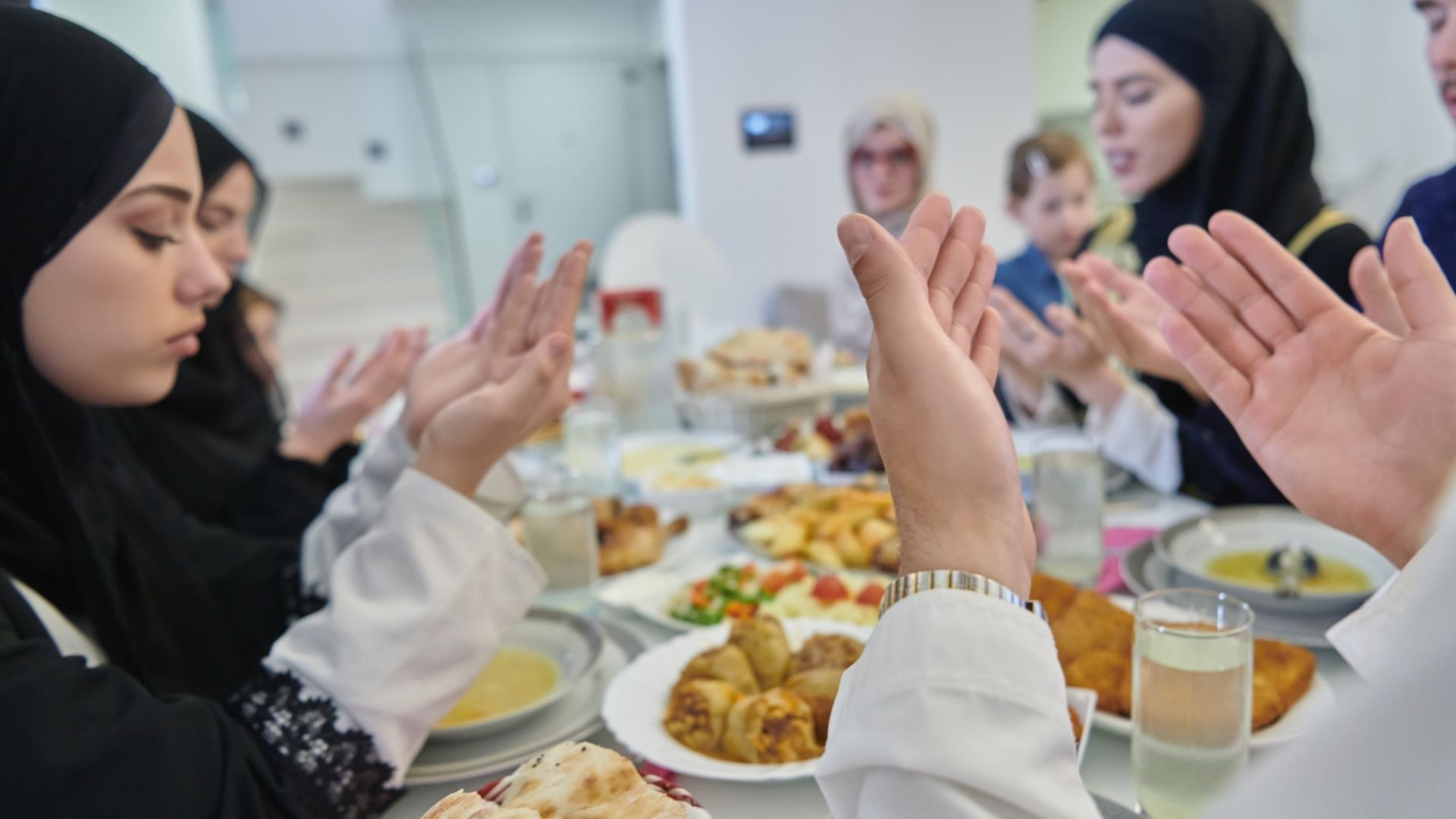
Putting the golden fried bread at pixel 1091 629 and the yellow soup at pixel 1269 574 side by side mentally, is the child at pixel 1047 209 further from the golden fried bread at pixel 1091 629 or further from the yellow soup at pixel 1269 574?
the golden fried bread at pixel 1091 629

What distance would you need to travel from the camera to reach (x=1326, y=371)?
1.08m

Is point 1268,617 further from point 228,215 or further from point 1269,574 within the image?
point 228,215

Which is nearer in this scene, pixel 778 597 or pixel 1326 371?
pixel 1326 371

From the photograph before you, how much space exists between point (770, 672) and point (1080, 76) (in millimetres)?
7945

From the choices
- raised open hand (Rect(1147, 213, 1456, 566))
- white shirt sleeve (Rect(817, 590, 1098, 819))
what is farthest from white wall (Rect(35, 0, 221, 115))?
white shirt sleeve (Rect(817, 590, 1098, 819))

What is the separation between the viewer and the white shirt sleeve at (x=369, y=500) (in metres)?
1.42

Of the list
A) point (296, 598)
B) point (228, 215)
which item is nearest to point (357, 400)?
point (228, 215)

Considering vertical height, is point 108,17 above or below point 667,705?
above

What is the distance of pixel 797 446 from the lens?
225 centimetres

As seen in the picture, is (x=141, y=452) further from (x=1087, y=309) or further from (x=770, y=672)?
(x=1087, y=309)

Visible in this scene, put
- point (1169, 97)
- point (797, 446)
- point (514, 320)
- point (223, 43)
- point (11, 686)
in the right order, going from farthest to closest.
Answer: point (223, 43)
point (797, 446)
point (1169, 97)
point (514, 320)
point (11, 686)

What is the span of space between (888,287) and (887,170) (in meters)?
3.69

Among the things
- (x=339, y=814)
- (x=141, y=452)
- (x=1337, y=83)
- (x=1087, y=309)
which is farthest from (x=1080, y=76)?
(x=339, y=814)

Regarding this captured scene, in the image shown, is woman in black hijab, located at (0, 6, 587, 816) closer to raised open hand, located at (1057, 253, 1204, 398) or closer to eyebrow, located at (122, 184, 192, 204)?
eyebrow, located at (122, 184, 192, 204)
